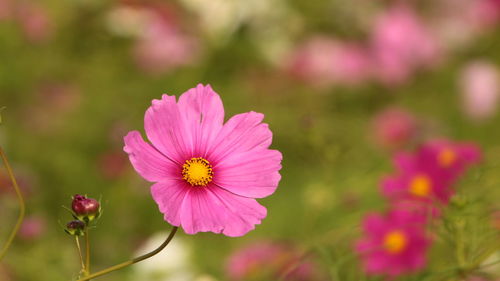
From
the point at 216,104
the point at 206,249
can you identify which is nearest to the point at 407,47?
the point at 206,249

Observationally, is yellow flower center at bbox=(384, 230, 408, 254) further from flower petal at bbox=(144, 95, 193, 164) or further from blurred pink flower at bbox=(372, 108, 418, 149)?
blurred pink flower at bbox=(372, 108, 418, 149)

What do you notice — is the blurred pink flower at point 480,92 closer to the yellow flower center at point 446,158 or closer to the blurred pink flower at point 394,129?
the blurred pink flower at point 394,129

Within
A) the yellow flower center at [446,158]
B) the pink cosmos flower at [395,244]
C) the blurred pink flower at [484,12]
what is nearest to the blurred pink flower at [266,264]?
the pink cosmos flower at [395,244]

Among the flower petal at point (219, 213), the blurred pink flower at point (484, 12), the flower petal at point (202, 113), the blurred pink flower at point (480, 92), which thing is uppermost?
the blurred pink flower at point (484, 12)

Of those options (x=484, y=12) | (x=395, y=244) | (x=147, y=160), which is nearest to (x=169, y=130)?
(x=147, y=160)

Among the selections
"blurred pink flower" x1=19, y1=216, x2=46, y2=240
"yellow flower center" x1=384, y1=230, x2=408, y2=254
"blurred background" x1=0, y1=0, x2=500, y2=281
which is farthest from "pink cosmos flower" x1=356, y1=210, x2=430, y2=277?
"blurred pink flower" x1=19, y1=216, x2=46, y2=240

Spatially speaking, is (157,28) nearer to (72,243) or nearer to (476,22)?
(72,243)

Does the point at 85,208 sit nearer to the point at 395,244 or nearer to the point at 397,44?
the point at 395,244
